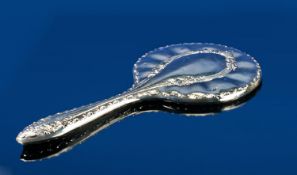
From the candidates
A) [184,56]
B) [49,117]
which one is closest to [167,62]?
[184,56]

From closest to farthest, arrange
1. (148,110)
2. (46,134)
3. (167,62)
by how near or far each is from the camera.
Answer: (46,134), (148,110), (167,62)

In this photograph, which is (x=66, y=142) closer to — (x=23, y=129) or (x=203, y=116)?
(x=23, y=129)

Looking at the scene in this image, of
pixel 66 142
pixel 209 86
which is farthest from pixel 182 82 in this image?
pixel 66 142

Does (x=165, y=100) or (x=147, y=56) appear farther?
(x=147, y=56)

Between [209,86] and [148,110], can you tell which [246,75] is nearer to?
[209,86]

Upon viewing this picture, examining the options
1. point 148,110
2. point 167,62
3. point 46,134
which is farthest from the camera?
point 167,62

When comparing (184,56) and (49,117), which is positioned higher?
(184,56)
